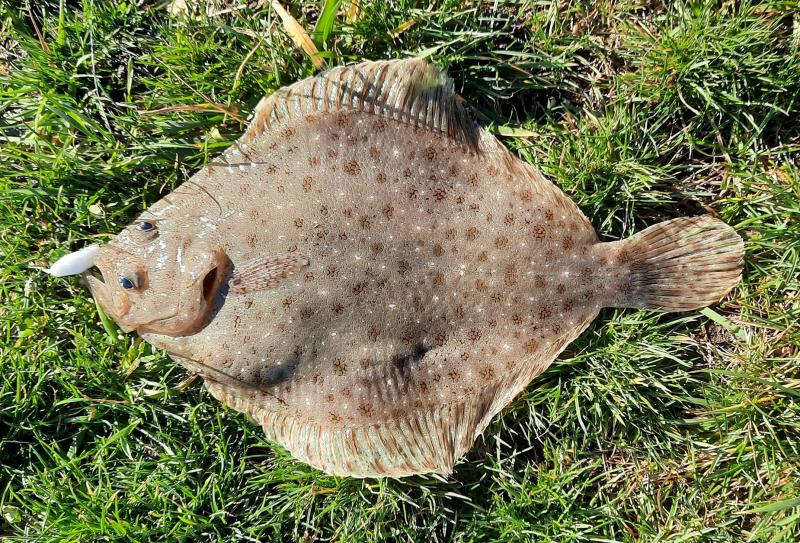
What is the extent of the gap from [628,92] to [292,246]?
197cm

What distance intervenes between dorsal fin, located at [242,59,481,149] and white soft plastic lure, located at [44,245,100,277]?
1036 mm

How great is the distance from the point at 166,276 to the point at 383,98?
1.36 meters

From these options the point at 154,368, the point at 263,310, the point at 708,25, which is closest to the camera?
the point at 263,310

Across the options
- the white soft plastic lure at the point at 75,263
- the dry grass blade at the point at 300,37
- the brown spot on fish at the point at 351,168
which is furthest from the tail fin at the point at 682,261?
the white soft plastic lure at the point at 75,263

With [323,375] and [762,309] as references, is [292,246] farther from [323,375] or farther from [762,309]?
[762,309]

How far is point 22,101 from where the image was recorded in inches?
123

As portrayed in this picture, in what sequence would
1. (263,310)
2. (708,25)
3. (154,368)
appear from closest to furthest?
(263,310)
(708,25)
(154,368)

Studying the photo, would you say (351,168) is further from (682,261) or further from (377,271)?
(682,261)

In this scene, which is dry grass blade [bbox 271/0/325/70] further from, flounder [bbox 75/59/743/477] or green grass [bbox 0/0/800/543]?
flounder [bbox 75/59/743/477]

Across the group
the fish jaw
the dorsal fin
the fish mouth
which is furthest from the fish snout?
the dorsal fin

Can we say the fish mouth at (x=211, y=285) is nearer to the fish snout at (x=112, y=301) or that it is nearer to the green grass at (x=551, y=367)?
the fish snout at (x=112, y=301)

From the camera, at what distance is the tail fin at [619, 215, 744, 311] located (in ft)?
9.24

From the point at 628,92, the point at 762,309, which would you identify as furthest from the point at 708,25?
the point at 762,309

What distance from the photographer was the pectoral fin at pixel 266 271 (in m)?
2.57
